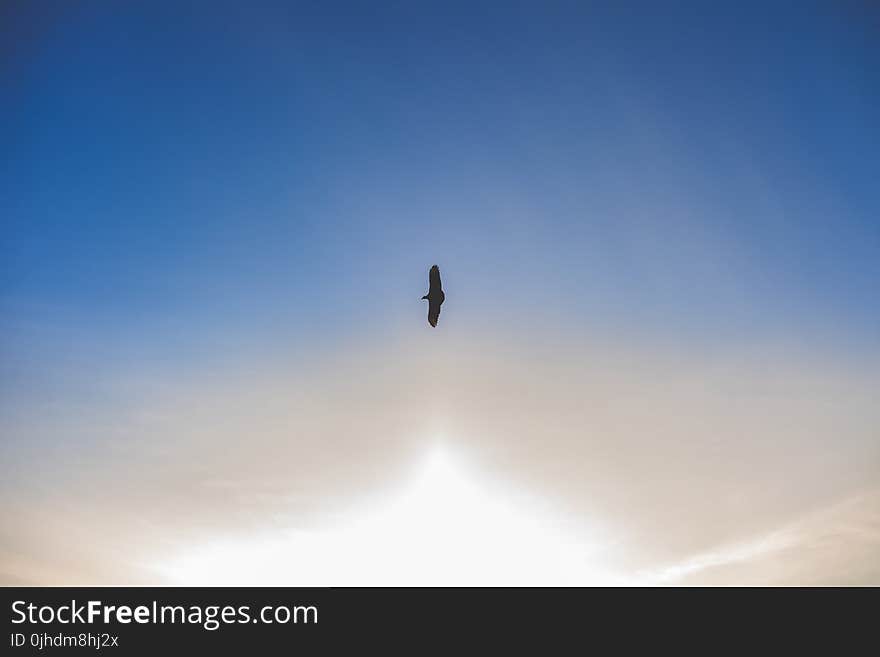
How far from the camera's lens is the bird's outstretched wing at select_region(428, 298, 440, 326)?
168 feet

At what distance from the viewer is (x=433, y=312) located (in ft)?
169

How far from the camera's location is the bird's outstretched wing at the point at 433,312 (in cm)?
5106
